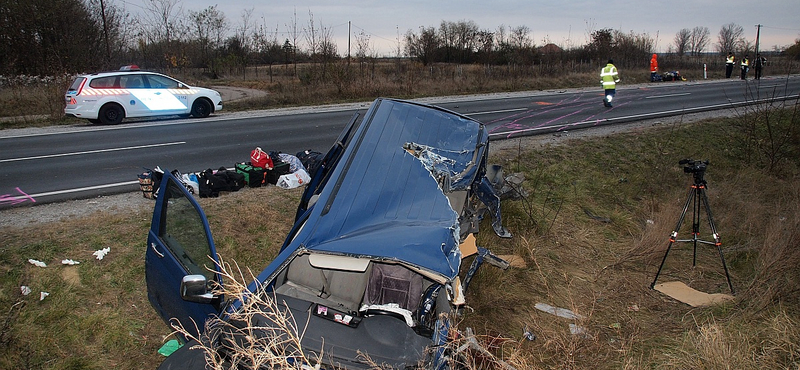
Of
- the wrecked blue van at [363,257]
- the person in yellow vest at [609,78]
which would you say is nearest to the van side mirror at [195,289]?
the wrecked blue van at [363,257]

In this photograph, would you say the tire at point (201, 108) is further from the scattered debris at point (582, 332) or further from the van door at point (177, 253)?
the scattered debris at point (582, 332)

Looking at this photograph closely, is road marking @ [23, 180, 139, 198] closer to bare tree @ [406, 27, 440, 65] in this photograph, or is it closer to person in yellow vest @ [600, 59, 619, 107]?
person in yellow vest @ [600, 59, 619, 107]

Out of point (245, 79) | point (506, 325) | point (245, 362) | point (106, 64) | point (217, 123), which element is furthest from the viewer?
point (245, 79)

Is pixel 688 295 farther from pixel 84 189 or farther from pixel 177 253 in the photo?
pixel 84 189

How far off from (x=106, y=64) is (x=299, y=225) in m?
25.5

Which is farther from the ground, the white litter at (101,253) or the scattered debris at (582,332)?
the white litter at (101,253)

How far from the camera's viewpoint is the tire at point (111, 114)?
12.7 metres

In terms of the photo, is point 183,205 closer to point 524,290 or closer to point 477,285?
point 477,285

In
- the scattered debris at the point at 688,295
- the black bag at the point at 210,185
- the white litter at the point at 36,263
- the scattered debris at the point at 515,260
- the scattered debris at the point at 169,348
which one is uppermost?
the black bag at the point at 210,185

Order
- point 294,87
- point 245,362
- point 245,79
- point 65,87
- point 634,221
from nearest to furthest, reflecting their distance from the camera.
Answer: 1. point 245,362
2. point 634,221
3. point 65,87
4. point 294,87
5. point 245,79

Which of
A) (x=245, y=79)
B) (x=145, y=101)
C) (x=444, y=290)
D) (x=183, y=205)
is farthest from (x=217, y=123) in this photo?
(x=245, y=79)

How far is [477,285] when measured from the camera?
4871 mm

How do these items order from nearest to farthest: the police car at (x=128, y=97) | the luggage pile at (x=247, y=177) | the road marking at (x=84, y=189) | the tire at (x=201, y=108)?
1. the luggage pile at (x=247, y=177)
2. the road marking at (x=84, y=189)
3. the police car at (x=128, y=97)
4. the tire at (x=201, y=108)

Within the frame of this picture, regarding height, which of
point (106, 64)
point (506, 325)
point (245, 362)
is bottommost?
point (506, 325)
